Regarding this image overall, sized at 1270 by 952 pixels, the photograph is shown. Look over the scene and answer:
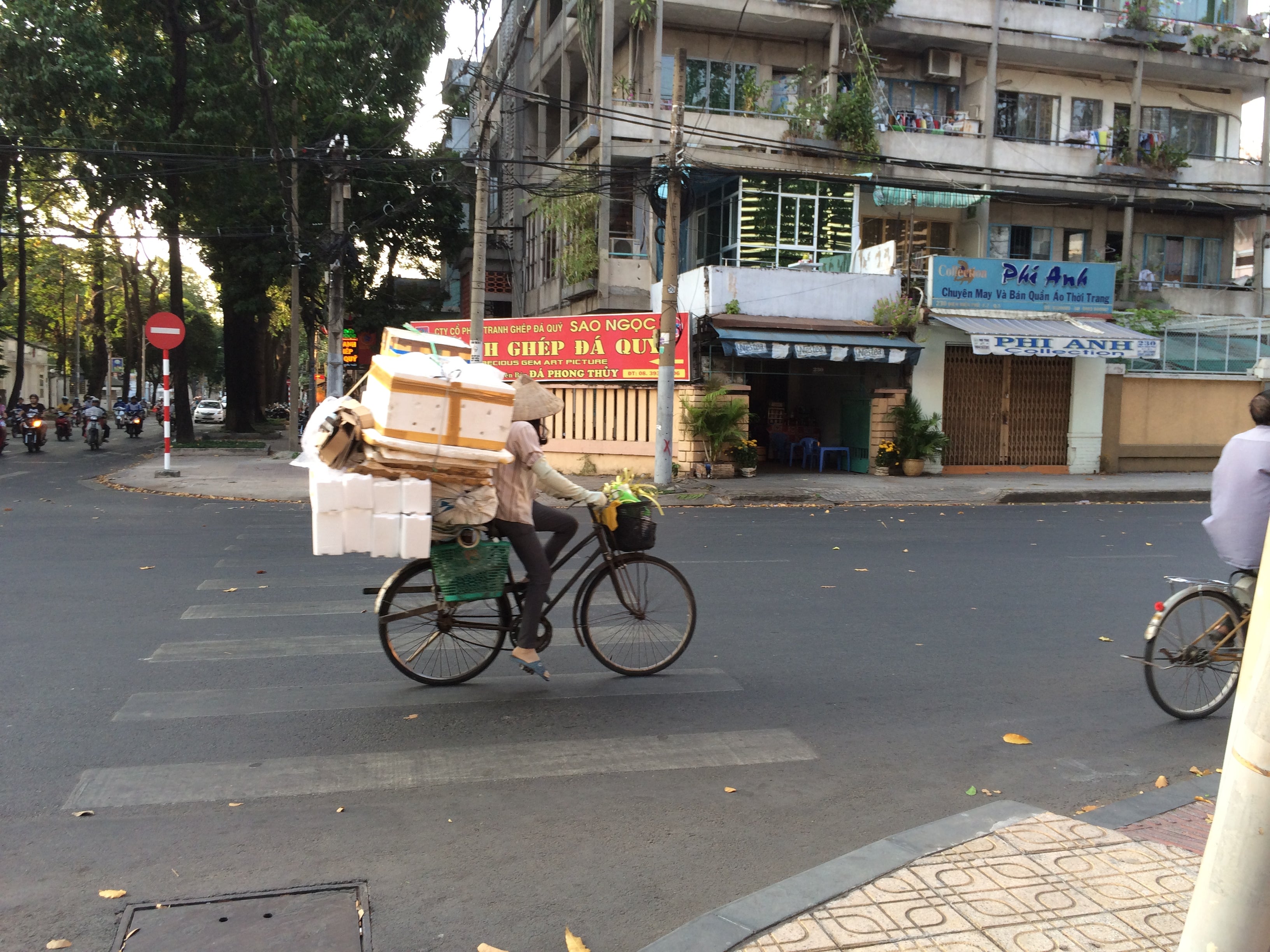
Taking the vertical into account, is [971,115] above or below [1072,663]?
above

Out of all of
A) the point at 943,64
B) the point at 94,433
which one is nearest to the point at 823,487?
the point at 943,64

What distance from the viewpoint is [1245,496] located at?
4984 millimetres

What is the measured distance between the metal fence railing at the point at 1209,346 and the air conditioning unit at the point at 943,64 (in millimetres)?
8734

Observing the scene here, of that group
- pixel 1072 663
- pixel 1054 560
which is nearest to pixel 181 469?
pixel 1054 560

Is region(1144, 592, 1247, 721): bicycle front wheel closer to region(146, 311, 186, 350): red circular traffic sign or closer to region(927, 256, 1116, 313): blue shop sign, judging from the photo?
region(927, 256, 1116, 313): blue shop sign

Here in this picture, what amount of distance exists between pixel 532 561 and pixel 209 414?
5484 cm

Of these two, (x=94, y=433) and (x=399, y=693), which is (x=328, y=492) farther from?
(x=94, y=433)

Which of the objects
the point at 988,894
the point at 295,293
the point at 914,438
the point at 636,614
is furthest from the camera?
the point at 295,293

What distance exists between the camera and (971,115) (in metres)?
26.4

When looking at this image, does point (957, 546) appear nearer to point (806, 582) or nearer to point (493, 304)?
point (806, 582)

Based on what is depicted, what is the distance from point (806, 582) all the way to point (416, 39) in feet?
79.4

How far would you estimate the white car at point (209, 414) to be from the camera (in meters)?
54.3

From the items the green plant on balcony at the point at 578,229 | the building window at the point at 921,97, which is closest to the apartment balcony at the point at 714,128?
the green plant on balcony at the point at 578,229

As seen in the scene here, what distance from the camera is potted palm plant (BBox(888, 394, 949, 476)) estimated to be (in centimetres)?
2064
